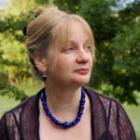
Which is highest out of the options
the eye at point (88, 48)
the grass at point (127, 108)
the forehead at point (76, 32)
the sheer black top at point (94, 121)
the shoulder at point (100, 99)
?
the forehead at point (76, 32)

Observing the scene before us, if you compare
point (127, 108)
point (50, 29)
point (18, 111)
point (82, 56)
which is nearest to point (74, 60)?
point (82, 56)

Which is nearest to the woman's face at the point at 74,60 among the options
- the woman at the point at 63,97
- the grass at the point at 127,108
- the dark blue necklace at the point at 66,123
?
the woman at the point at 63,97

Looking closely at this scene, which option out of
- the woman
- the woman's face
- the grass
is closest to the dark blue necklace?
the woman

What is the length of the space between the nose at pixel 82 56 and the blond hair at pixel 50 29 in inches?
1.9

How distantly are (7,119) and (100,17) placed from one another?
3.28 meters

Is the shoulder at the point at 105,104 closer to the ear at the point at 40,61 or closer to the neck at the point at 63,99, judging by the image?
the neck at the point at 63,99

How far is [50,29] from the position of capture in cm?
190

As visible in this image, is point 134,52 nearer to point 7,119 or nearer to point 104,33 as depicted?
point 104,33

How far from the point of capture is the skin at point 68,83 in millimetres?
1846

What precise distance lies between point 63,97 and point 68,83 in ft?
0.22

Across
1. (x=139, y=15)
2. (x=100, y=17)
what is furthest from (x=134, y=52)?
(x=139, y=15)

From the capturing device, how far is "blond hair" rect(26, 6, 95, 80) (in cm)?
188

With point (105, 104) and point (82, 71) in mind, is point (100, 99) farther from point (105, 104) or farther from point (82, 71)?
point (82, 71)

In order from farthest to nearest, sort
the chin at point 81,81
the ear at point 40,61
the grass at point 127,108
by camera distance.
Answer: the grass at point 127,108, the ear at point 40,61, the chin at point 81,81
